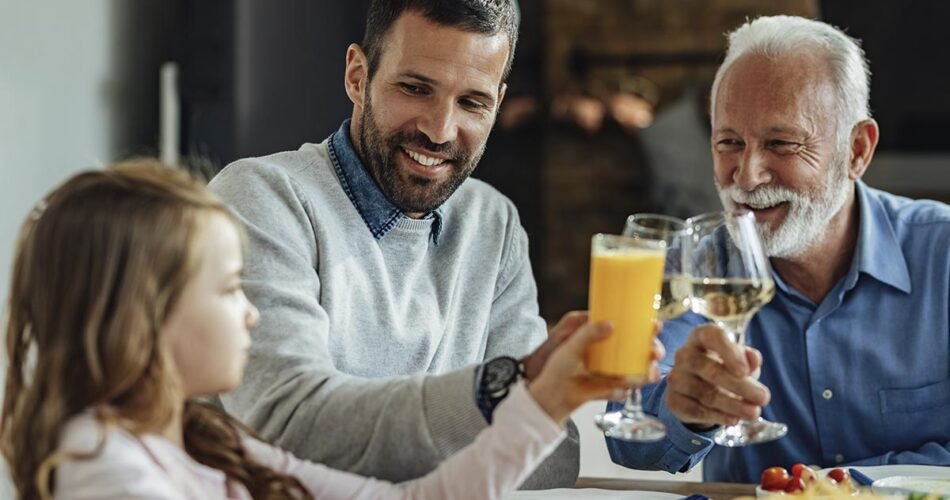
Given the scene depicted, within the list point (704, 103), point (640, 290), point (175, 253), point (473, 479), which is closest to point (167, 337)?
point (175, 253)

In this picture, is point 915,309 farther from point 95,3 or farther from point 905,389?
point 95,3

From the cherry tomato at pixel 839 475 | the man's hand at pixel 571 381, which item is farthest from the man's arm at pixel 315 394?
the cherry tomato at pixel 839 475

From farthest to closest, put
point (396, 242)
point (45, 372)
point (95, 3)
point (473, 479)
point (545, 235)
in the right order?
point (545, 235)
point (95, 3)
point (396, 242)
point (473, 479)
point (45, 372)

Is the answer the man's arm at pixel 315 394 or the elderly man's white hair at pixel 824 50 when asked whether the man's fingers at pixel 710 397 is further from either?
the elderly man's white hair at pixel 824 50

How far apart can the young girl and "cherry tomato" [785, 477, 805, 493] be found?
65 cm

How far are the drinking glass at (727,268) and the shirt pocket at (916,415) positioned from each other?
67 centimetres

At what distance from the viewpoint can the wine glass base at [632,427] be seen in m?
1.29

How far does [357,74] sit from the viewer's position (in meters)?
1.85

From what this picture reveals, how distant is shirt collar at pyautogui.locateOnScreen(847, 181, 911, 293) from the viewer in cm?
204

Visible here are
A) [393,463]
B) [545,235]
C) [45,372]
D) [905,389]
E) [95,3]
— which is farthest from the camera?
[545,235]

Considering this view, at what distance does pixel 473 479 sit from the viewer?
1.24m

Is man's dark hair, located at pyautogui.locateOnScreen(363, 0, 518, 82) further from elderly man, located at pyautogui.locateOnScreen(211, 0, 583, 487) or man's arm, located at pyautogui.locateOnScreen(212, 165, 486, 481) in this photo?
man's arm, located at pyautogui.locateOnScreen(212, 165, 486, 481)

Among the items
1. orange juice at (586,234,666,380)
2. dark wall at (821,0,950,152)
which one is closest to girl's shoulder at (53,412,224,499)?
orange juice at (586,234,666,380)

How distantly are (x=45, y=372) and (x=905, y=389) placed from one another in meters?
1.42
